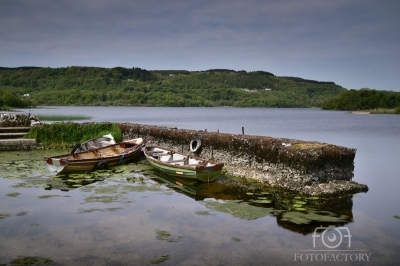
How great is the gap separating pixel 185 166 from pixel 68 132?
12511 millimetres

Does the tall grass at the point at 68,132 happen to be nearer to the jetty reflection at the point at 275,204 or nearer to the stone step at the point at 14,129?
the stone step at the point at 14,129

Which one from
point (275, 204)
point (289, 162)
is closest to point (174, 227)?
point (275, 204)

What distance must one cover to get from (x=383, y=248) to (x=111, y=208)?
6.84 meters

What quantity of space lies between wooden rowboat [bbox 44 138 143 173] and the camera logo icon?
963cm

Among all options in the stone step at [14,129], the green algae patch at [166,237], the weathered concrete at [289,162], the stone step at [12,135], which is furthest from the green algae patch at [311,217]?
the stone step at [14,129]

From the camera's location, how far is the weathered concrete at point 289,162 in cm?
1122

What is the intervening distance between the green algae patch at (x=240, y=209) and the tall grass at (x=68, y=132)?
13.2 meters

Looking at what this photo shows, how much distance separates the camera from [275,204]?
10.2 meters

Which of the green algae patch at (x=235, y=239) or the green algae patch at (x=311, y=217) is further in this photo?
the green algae patch at (x=311, y=217)

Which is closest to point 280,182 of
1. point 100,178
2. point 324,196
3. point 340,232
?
point 324,196

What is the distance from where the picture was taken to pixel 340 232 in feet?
26.5

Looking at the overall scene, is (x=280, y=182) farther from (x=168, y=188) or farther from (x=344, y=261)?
(x=344, y=261)

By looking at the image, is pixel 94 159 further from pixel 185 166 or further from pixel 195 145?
pixel 195 145

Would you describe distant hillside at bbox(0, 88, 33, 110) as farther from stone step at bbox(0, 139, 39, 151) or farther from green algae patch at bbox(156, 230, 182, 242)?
green algae patch at bbox(156, 230, 182, 242)
